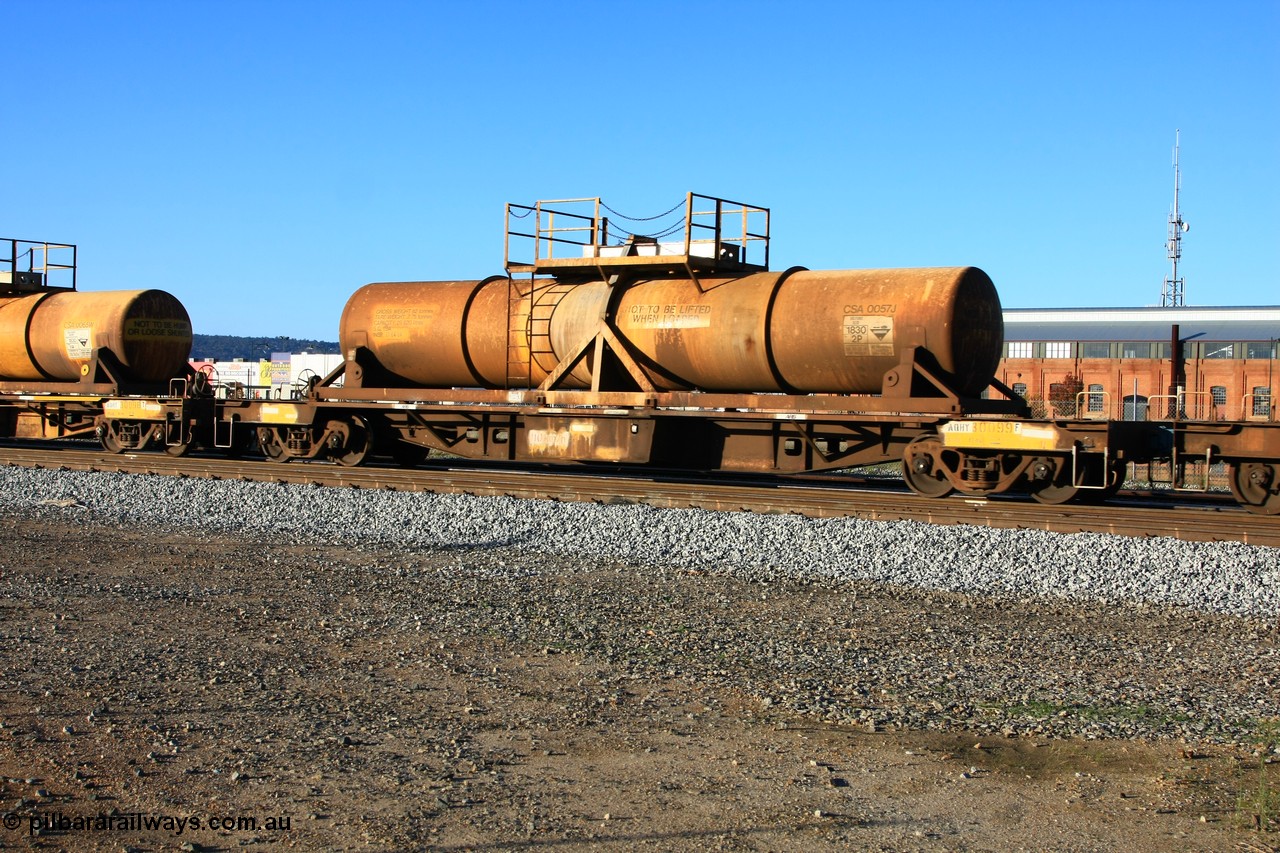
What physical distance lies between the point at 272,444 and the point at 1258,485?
582 inches

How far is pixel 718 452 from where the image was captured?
1619 centimetres

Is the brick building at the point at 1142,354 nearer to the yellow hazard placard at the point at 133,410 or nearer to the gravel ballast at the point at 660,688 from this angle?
the yellow hazard placard at the point at 133,410

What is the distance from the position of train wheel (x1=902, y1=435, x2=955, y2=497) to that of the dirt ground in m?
7.81

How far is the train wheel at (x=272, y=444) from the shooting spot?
1997 cm

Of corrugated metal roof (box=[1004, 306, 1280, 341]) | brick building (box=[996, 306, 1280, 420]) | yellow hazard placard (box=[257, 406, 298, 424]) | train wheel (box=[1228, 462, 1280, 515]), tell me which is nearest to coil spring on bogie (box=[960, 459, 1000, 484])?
train wheel (box=[1228, 462, 1280, 515])

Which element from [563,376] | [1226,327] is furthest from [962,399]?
[1226,327]

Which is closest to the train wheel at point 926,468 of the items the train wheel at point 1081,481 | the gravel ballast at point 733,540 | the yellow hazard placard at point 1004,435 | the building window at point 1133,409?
the yellow hazard placard at point 1004,435

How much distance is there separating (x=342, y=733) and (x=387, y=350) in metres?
13.6

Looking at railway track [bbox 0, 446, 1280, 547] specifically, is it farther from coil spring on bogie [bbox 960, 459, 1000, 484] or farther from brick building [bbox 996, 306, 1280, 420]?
brick building [bbox 996, 306, 1280, 420]

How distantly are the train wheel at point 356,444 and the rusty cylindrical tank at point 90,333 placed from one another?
5787 millimetres

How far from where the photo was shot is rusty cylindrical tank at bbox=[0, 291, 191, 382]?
2225 centimetres

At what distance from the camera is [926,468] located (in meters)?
14.7

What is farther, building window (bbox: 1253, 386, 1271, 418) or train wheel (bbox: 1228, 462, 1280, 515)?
building window (bbox: 1253, 386, 1271, 418)

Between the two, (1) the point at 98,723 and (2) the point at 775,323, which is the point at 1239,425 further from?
(1) the point at 98,723
